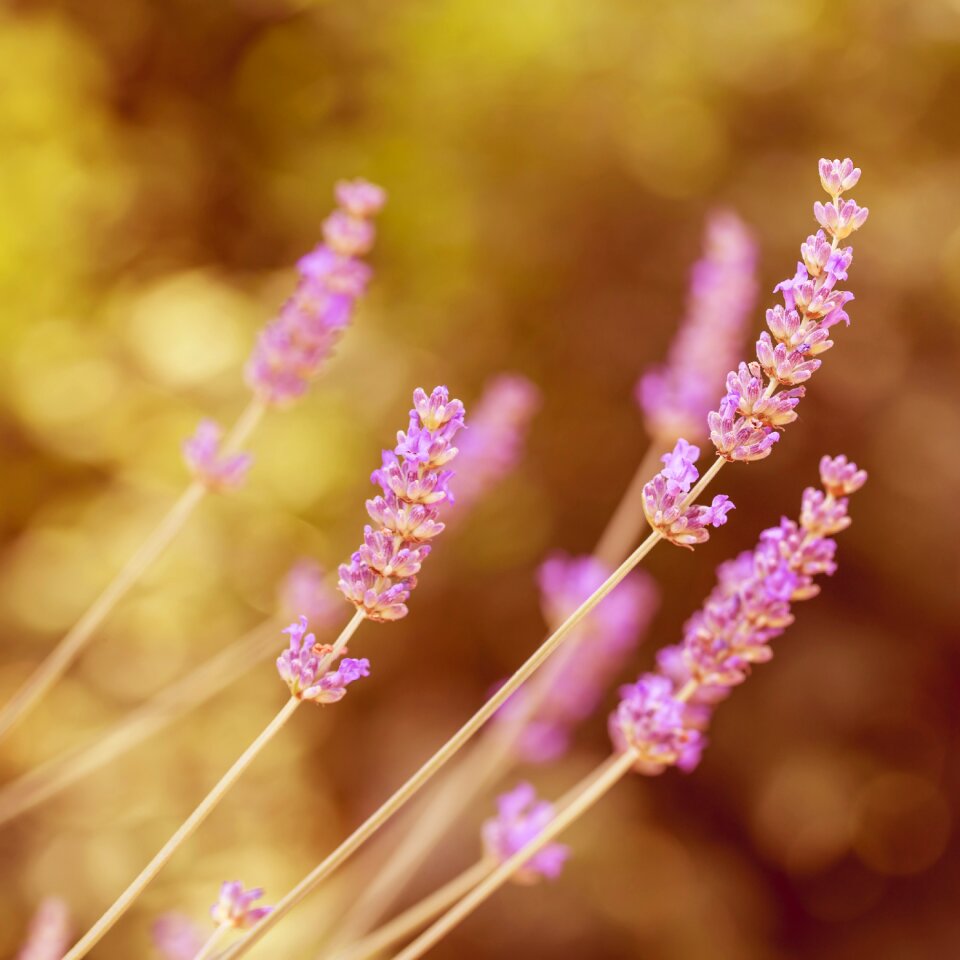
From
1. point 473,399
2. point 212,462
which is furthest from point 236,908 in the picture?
point 473,399

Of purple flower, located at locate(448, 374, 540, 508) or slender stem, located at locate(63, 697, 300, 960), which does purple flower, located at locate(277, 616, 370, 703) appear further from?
purple flower, located at locate(448, 374, 540, 508)

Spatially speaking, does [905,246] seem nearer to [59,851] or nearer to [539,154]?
[539,154]

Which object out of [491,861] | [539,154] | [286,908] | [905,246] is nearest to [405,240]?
[539,154]

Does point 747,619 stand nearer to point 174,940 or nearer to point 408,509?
point 408,509

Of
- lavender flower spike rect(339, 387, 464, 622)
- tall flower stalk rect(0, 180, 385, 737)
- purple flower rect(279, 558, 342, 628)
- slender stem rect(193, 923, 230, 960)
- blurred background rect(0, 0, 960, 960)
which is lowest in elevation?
slender stem rect(193, 923, 230, 960)

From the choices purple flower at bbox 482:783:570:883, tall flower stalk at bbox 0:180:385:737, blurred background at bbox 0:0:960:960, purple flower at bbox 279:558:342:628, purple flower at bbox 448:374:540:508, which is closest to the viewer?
purple flower at bbox 482:783:570:883

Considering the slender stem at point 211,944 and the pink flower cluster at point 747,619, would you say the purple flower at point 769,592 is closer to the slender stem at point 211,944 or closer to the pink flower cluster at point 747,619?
the pink flower cluster at point 747,619

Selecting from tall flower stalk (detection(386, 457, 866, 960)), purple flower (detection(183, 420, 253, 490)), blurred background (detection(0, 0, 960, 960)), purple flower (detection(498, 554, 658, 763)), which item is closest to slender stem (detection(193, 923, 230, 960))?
tall flower stalk (detection(386, 457, 866, 960))
